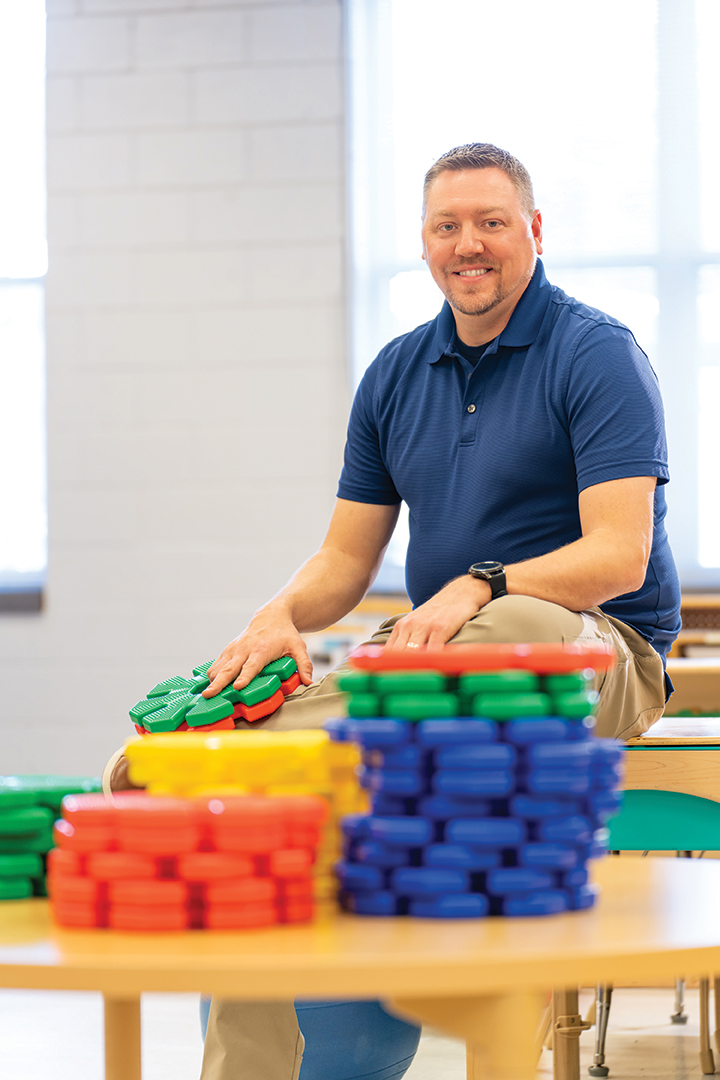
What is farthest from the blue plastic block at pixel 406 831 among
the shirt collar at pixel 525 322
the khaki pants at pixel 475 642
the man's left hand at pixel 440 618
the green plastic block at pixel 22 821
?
the shirt collar at pixel 525 322

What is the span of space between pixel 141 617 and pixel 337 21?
2076 millimetres

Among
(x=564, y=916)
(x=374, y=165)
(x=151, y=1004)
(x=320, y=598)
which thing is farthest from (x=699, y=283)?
(x=564, y=916)

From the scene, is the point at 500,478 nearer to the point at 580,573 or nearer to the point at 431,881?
the point at 580,573

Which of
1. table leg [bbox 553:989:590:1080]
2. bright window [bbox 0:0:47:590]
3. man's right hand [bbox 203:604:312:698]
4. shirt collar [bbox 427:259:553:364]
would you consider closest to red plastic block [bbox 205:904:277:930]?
man's right hand [bbox 203:604:312:698]

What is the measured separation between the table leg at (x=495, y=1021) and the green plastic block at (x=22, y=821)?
1.05 ft

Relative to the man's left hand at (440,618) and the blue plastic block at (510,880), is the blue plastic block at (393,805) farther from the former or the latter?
the man's left hand at (440,618)

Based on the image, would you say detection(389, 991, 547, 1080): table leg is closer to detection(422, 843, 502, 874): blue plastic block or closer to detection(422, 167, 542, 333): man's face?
detection(422, 843, 502, 874): blue plastic block

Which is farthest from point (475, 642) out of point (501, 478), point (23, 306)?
point (23, 306)

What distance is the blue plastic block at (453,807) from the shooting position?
27.6 inches

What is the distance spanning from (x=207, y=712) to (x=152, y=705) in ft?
0.31

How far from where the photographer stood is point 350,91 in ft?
12.6

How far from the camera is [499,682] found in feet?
2.36

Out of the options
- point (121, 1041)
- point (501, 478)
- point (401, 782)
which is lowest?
point (121, 1041)

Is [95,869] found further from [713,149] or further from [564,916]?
[713,149]
